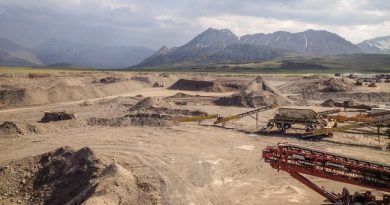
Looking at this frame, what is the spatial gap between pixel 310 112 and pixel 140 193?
17.9 m

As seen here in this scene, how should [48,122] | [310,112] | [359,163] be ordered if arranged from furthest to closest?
[48,122] < [310,112] < [359,163]

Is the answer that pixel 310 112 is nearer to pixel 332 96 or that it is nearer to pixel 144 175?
pixel 144 175

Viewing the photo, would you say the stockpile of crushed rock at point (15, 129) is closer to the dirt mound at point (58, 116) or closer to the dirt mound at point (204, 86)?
the dirt mound at point (58, 116)

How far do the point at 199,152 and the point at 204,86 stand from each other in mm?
47008

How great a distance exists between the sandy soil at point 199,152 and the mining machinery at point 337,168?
114 inches

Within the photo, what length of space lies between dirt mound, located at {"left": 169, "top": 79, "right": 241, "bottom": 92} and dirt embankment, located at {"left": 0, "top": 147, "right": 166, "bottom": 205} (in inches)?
1993

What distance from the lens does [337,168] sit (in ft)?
45.8

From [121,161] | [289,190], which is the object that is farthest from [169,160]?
[289,190]

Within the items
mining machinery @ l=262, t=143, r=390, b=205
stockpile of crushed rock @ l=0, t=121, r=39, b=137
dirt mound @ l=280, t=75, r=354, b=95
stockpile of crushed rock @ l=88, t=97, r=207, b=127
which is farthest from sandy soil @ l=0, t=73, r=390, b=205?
dirt mound @ l=280, t=75, r=354, b=95

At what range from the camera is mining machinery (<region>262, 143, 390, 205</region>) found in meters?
13.6

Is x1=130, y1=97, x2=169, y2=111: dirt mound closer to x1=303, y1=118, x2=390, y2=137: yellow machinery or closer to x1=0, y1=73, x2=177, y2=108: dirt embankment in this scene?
x1=0, y1=73, x2=177, y2=108: dirt embankment

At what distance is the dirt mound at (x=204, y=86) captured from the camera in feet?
231

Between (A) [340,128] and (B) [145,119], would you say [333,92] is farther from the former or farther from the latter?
(B) [145,119]

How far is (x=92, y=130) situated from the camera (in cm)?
3194
